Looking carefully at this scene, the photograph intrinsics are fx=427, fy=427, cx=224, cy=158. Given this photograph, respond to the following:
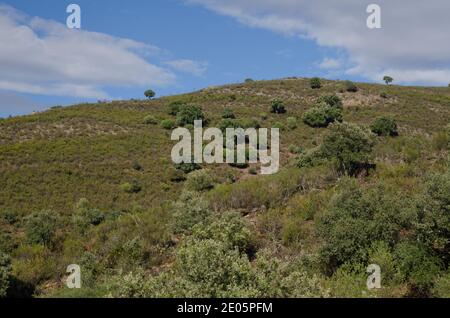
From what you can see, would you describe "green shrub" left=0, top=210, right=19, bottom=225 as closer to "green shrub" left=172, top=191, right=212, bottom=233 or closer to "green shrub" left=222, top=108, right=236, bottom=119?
"green shrub" left=172, top=191, right=212, bottom=233

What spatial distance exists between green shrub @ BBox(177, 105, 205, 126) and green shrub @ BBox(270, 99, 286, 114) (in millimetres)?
9804

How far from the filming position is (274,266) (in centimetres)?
854

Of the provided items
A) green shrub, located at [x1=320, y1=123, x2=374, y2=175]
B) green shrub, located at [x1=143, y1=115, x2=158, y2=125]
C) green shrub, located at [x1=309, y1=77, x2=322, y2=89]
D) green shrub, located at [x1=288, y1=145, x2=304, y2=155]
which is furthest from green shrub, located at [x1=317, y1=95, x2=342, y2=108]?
green shrub, located at [x1=320, y1=123, x2=374, y2=175]

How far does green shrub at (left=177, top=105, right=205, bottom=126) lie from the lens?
52.9m

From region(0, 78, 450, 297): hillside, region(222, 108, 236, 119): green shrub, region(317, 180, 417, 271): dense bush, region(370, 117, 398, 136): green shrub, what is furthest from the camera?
region(222, 108, 236, 119): green shrub

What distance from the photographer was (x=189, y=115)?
2101 inches

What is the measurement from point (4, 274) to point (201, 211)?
6.66m

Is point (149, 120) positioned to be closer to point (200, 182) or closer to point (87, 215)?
point (200, 182)

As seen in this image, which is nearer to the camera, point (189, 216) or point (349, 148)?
point (189, 216)

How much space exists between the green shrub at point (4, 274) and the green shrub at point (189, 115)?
4024 centimetres

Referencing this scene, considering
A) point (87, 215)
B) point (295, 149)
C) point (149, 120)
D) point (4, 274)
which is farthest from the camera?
point (149, 120)

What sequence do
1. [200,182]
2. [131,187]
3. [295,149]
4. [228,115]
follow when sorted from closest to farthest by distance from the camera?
[200,182] → [131,187] → [295,149] → [228,115]

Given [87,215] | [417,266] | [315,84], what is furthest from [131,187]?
[315,84]

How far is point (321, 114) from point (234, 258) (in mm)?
46053
